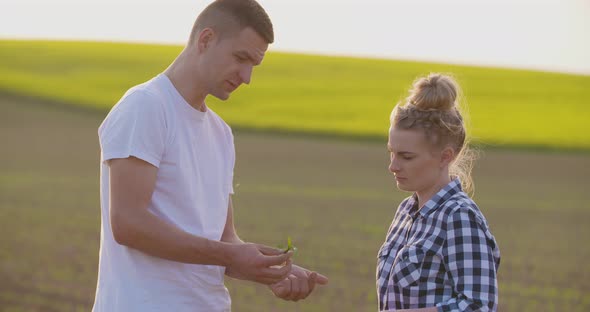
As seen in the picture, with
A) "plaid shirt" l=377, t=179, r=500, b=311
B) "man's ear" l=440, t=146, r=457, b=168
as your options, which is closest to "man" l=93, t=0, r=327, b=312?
"plaid shirt" l=377, t=179, r=500, b=311

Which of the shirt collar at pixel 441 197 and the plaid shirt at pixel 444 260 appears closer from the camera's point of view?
the plaid shirt at pixel 444 260

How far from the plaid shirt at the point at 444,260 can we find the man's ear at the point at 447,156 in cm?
8

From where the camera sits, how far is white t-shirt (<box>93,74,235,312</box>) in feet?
11.6

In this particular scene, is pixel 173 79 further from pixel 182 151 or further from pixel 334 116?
pixel 334 116

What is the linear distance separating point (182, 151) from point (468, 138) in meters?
1.15

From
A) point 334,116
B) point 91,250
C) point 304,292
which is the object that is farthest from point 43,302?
point 334,116

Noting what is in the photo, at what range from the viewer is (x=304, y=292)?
13.7 feet

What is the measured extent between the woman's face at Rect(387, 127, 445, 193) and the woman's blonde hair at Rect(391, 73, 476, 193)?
1.1 inches

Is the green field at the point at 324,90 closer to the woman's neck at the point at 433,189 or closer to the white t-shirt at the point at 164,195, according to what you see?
the woman's neck at the point at 433,189

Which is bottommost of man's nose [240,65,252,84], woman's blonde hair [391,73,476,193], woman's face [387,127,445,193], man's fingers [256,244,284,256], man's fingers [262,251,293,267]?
man's fingers [262,251,293,267]

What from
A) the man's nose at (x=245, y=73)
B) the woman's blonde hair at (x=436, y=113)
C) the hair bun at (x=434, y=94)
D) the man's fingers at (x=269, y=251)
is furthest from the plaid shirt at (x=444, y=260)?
the man's nose at (x=245, y=73)

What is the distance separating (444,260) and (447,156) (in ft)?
1.44

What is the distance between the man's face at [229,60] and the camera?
3768 mm

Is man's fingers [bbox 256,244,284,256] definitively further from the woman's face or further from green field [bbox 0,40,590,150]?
green field [bbox 0,40,590,150]
